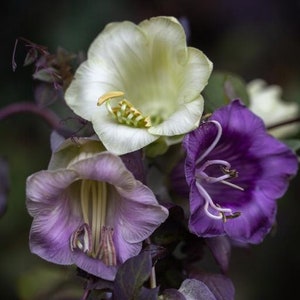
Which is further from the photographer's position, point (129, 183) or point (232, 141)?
point (232, 141)

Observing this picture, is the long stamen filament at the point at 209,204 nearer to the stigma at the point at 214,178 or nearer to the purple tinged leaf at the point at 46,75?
the stigma at the point at 214,178

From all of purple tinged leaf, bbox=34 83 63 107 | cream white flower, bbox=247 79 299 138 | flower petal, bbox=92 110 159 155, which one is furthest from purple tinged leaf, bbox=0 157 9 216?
cream white flower, bbox=247 79 299 138

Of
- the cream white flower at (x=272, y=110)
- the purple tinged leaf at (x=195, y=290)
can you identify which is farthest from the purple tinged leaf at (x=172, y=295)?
the cream white flower at (x=272, y=110)

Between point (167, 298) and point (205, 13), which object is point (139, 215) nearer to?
point (167, 298)

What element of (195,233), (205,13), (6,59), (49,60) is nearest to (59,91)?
(49,60)

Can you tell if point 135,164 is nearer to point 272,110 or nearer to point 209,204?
point 209,204

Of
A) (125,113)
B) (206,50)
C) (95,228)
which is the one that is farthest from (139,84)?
(206,50)
